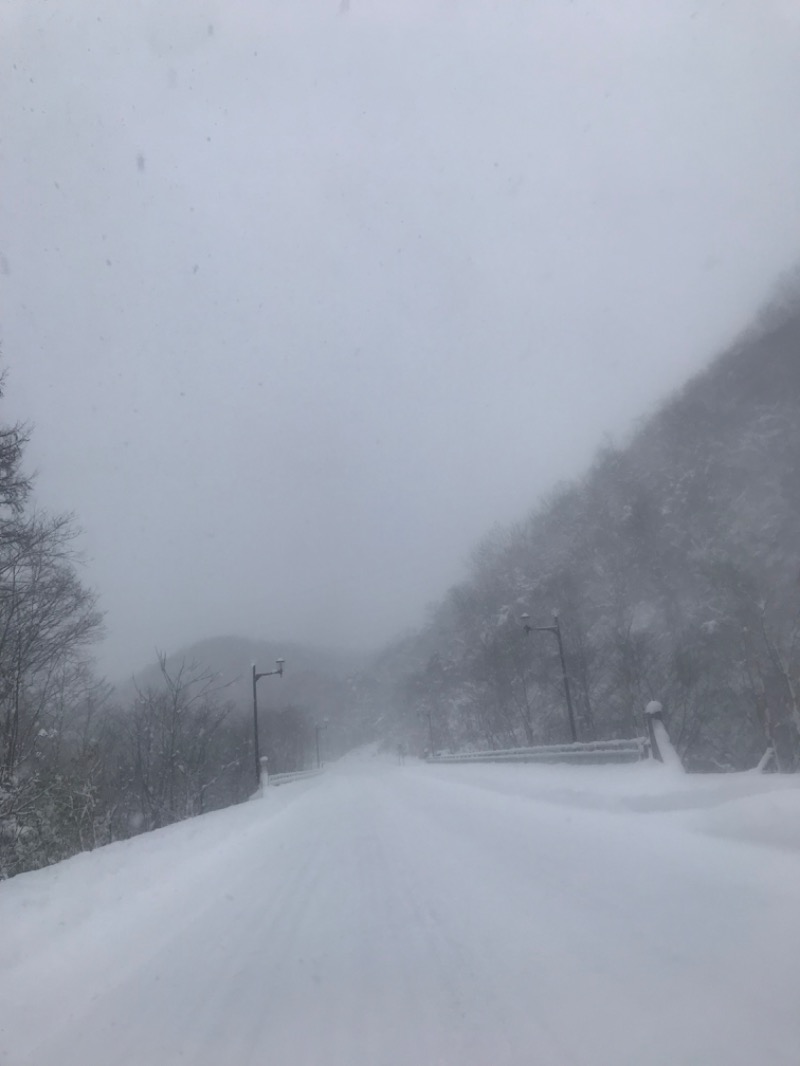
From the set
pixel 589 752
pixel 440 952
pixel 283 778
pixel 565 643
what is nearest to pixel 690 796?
pixel 440 952

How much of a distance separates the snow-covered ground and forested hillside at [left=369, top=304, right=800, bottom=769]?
58.2 feet

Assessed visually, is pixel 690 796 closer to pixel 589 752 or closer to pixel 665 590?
pixel 589 752

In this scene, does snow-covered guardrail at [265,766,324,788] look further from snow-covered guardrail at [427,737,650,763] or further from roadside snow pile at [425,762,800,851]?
roadside snow pile at [425,762,800,851]

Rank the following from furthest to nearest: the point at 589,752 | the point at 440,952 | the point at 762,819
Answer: the point at 589,752, the point at 762,819, the point at 440,952

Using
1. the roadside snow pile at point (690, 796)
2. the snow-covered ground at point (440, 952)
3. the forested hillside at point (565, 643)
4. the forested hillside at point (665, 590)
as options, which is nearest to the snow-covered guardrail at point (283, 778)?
the forested hillside at point (565, 643)

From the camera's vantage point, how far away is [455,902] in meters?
6.95

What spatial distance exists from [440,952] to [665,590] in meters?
54.6

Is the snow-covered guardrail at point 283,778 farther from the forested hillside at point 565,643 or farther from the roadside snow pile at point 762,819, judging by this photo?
the roadside snow pile at point 762,819

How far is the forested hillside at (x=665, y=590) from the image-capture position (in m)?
41.5

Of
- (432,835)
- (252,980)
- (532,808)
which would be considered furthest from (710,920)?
(532,808)

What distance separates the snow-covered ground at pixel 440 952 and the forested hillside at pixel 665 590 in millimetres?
17739

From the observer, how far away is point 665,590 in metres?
56.5

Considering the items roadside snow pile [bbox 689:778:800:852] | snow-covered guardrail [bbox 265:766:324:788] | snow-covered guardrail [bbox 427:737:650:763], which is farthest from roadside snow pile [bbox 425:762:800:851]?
snow-covered guardrail [bbox 265:766:324:788]

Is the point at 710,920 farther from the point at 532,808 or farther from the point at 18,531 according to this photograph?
the point at 18,531
